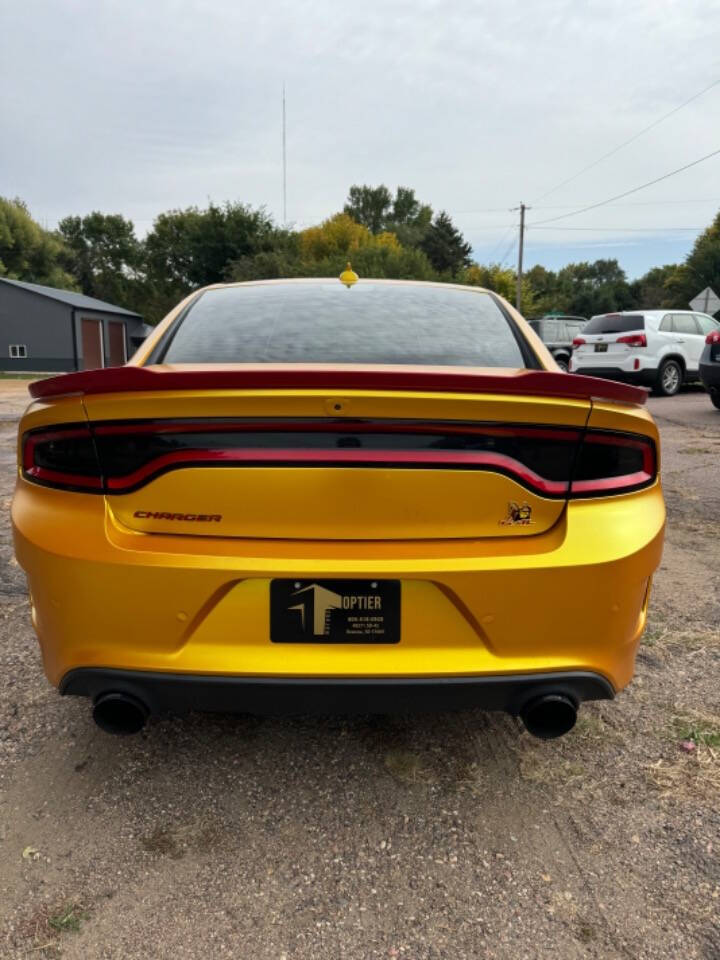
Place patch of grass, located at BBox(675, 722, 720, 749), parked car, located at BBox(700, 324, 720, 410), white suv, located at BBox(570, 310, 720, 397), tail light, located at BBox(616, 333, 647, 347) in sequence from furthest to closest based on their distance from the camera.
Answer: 1. white suv, located at BBox(570, 310, 720, 397)
2. tail light, located at BBox(616, 333, 647, 347)
3. parked car, located at BBox(700, 324, 720, 410)
4. patch of grass, located at BBox(675, 722, 720, 749)

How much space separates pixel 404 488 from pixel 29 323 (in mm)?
38161

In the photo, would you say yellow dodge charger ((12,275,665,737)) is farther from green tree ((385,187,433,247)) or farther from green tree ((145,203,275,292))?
green tree ((385,187,433,247))

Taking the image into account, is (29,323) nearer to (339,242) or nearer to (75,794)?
(339,242)

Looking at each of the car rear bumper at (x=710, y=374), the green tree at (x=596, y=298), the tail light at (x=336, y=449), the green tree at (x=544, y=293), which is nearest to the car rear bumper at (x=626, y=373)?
the car rear bumper at (x=710, y=374)

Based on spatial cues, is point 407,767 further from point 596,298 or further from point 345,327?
point 596,298

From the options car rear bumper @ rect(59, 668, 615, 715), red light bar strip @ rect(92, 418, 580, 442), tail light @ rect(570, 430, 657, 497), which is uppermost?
red light bar strip @ rect(92, 418, 580, 442)

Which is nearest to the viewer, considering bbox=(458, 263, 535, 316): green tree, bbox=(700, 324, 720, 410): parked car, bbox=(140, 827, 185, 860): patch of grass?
bbox=(140, 827, 185, 860): patch of grass

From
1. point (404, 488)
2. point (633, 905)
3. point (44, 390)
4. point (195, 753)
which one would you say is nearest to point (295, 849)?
point (195, 753)

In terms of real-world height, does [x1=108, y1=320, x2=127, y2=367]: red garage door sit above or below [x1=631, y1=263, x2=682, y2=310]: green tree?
below

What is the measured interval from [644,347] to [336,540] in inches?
542

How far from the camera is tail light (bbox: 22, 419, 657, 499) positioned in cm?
179

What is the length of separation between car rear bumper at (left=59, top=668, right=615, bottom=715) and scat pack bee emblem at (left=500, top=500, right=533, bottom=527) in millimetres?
391

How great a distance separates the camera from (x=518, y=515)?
1.85 m

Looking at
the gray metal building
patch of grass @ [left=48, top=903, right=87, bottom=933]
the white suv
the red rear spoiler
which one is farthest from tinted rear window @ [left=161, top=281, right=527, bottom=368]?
the gray metal building
